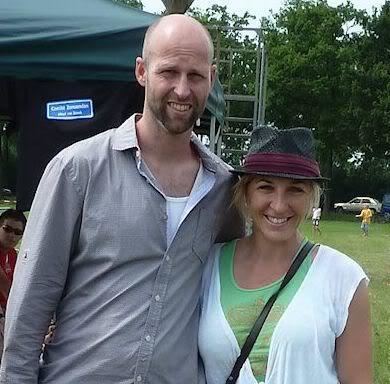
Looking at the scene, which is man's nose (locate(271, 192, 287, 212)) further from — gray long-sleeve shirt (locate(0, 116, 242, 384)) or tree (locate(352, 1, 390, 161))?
tree (locate(352, 1, 390, 161))

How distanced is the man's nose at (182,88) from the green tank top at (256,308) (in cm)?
57

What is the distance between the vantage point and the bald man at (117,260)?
2.20m

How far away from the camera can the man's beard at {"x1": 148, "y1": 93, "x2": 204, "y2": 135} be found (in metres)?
2.27

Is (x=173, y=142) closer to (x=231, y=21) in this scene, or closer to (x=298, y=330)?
(x=298, y=330)

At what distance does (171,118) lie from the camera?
227 centimetres

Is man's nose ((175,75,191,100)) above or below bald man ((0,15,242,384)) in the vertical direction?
above

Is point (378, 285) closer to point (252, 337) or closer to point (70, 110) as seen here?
point (70, 110)

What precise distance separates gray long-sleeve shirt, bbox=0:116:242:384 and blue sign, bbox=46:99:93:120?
5.21 ft

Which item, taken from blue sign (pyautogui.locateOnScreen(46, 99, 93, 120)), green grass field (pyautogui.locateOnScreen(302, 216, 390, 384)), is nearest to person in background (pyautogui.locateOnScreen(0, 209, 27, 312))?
blue sign (pyautogui.locateOnScreen(46, 99, 93, 120))

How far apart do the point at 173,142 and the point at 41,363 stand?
0.75 m

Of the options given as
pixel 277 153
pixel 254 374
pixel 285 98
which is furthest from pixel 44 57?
pixel 285 98

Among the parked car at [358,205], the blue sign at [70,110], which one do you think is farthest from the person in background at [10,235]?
the parked car at [358,205]

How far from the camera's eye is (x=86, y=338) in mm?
2225

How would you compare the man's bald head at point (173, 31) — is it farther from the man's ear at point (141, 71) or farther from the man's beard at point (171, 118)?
the man's beard at point (171, 118)
